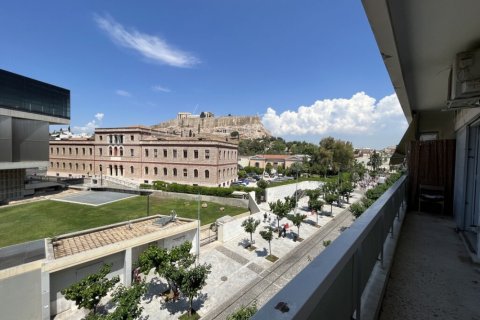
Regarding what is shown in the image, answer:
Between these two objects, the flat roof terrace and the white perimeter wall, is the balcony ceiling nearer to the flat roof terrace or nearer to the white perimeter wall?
the flat roof terrace

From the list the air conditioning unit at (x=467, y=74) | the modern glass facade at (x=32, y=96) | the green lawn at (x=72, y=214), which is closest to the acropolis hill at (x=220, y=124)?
the modern glass facade at (x=32, y=96)

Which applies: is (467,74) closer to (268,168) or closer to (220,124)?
(268,168)

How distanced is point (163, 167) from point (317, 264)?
1468 inches

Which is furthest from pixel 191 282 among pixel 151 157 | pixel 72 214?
pixel 151 157

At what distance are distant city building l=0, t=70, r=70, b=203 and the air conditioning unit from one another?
33.5m

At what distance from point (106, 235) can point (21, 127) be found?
21.2 m

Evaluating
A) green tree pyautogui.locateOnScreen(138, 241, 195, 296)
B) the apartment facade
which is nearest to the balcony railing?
green tree pyautogui.locateOnScreen(138, 241, 195, 296)

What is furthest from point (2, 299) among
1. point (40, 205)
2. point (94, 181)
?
point (94, 181)

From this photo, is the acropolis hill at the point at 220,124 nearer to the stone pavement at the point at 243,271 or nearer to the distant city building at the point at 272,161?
the distant city building at the point at 272,161

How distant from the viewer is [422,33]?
3373 millimetres

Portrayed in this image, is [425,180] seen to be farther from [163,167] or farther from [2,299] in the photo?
[163,167]

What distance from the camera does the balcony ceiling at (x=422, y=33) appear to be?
2.74 metres

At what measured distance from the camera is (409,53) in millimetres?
4027

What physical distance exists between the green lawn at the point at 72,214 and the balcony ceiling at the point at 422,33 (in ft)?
63.0
